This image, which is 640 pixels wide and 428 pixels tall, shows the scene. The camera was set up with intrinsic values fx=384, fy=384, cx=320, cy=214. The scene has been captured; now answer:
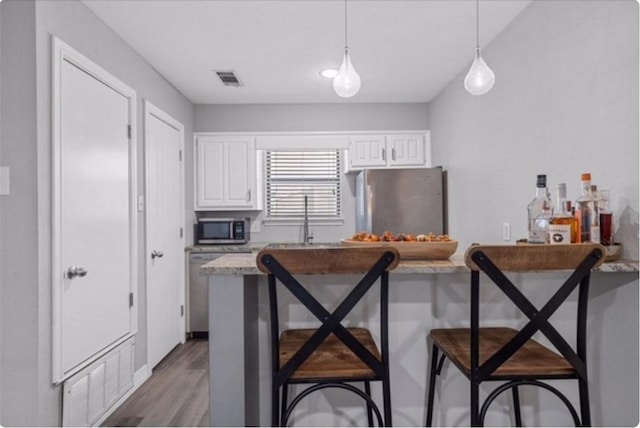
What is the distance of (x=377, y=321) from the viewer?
5.43ft

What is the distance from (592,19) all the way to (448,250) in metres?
1.25

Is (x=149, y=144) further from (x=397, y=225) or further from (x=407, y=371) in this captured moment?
(x=407, y=371)

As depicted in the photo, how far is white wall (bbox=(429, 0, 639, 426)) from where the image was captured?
148 centimetres

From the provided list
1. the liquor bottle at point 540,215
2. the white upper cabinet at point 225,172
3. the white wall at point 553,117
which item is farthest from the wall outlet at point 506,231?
the white upper cabinet at point 225,172

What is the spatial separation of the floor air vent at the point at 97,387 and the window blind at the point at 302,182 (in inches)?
92.7

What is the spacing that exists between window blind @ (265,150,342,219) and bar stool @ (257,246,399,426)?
3257 mm

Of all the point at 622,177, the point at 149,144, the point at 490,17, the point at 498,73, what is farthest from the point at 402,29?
the point at 149,144

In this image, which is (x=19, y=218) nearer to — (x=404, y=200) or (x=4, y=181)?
(x=4, y=181)

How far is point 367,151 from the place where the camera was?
421cm

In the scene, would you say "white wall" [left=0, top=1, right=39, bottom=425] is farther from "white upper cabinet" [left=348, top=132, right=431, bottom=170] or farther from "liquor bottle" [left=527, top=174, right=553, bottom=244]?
"white upper cabinet" [left=348, top=132, right=431, bottom=170]

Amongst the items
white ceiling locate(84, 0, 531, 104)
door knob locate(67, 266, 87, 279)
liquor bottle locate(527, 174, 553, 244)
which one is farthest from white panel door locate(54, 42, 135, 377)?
liquor bottle locate(527, 174, 553, 244)

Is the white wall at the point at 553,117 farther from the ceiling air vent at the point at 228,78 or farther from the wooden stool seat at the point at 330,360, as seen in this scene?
the ceiling air vent at the point at 228,78

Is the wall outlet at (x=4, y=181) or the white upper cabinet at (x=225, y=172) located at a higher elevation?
the white upper cabinet at (x=225, y=172)

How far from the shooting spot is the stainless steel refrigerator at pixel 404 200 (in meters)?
3.66
